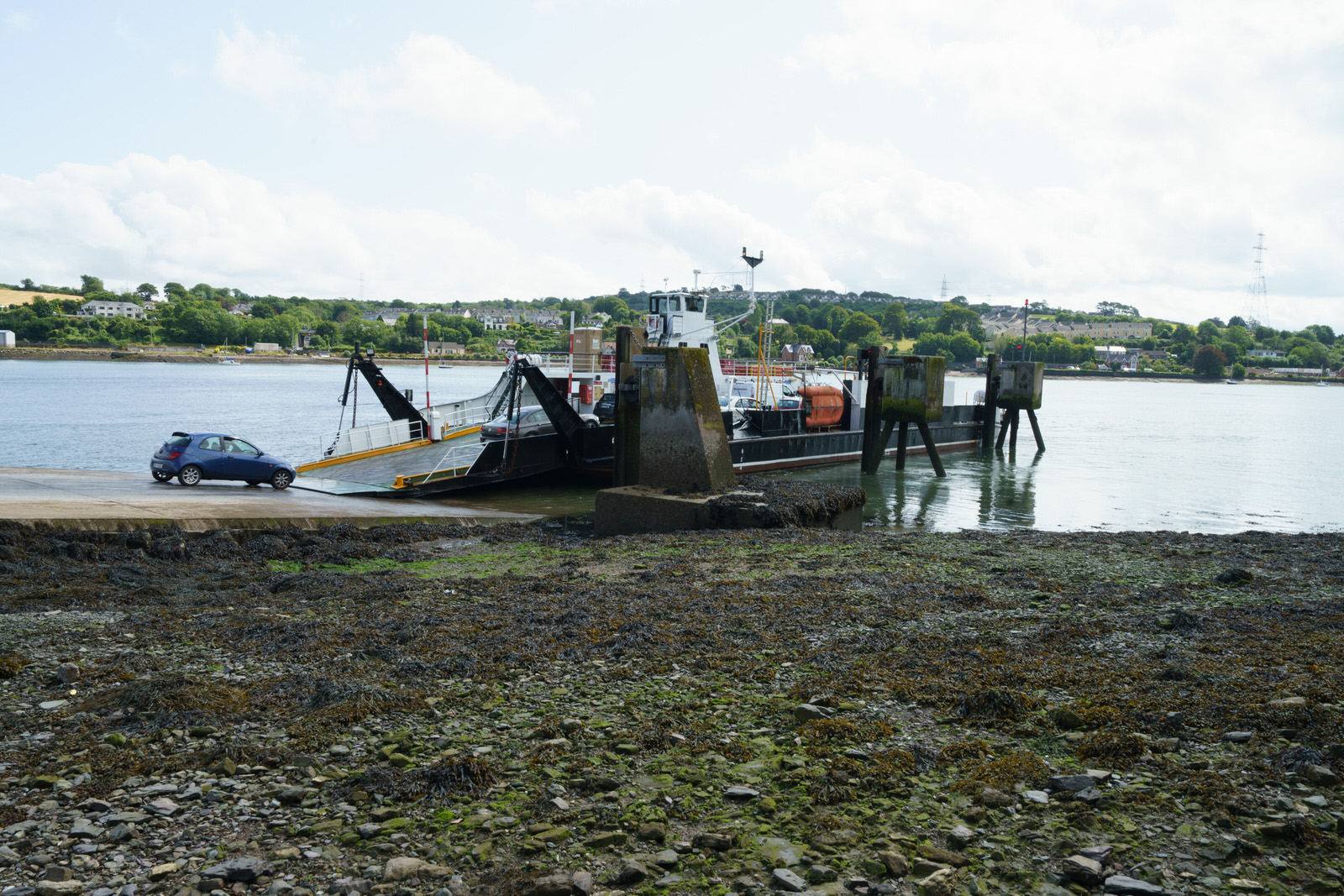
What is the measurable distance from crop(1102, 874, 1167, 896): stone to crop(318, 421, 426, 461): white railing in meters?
21.1

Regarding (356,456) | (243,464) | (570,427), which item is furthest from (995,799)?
(356,456)

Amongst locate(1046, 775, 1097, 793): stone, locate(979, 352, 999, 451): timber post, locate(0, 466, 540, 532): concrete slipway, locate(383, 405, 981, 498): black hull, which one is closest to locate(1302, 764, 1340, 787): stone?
locate(1046, 775, 1097, 793): stone

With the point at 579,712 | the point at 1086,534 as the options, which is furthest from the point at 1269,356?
the point at 579,712

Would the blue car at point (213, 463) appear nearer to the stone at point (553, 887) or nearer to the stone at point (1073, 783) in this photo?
the stone at point (553, 887)

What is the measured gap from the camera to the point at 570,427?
2211 cm

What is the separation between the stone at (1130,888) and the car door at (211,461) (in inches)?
726

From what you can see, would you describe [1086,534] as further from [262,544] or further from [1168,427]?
[1168,427]

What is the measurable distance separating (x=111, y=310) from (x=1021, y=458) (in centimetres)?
20355

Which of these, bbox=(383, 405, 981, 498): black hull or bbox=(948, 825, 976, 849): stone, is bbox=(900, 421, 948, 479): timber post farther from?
bbox=(948, 825, 976, 849): stone

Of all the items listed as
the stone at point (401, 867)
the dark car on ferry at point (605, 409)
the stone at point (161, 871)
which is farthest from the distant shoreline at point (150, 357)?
the stone at point (401, 867)

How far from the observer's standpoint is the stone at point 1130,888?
3.63m

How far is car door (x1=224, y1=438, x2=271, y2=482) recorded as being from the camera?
1830cm

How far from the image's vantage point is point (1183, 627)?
7742 mm

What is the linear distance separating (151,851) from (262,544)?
9461 millimetres
